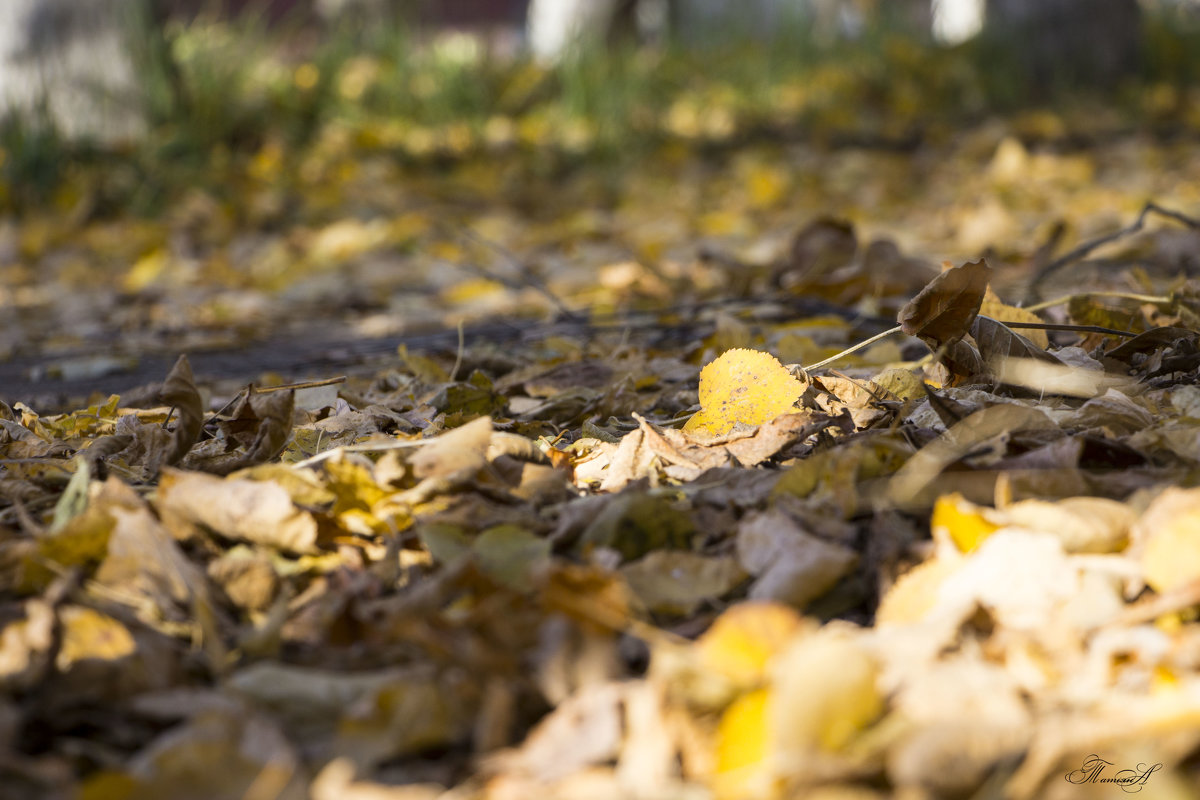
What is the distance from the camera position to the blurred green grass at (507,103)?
4.32 m

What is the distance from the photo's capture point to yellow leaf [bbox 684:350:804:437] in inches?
46.6

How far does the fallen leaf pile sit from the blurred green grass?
3.48m

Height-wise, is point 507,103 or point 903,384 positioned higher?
point 903,384

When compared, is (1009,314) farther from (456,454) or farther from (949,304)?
(456,454)

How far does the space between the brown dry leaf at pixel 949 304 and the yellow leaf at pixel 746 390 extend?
152mm

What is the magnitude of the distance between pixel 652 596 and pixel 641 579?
23mm

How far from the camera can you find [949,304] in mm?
1162

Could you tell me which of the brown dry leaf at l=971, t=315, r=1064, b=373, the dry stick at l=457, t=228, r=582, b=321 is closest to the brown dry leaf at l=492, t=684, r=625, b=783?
the brown dry leaf at l=971, t=315, r=1064, b=373

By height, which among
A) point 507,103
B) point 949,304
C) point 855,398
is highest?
point 949,304

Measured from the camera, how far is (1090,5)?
17.6 feet

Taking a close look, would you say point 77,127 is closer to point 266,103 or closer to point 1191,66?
point 266,103

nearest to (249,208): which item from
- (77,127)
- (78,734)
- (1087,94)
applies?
(77,127)

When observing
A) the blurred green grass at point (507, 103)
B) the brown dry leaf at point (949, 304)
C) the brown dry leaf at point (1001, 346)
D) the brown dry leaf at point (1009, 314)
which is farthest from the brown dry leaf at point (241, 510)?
the blurred green grass at point (507, 103)

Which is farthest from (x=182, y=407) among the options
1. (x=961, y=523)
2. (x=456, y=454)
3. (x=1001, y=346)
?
(x=1001, y=346)
